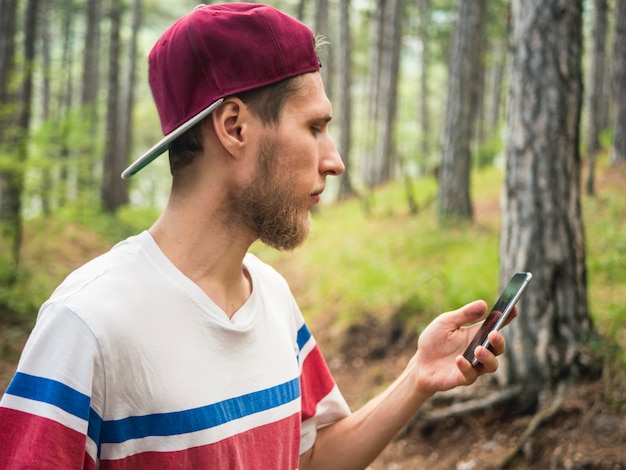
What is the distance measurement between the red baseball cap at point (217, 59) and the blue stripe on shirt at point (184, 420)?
0.72 m

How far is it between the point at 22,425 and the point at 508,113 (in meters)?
4.74

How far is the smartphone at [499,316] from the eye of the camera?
1.87 meters

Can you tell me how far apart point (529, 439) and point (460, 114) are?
306 inches

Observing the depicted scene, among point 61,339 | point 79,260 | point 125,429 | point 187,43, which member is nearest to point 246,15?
point 187,43

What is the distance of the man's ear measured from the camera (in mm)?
1770

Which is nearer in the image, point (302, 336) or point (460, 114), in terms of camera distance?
point (302, 336)

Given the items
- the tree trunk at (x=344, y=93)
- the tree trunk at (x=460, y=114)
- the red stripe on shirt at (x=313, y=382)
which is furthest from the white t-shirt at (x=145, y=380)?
the tree trunk at (x=344, y=93)

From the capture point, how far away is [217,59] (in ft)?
5.69

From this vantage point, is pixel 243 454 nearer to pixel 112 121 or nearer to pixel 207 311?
pixel 207 311

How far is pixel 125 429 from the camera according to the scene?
Answer: 59.9 inches

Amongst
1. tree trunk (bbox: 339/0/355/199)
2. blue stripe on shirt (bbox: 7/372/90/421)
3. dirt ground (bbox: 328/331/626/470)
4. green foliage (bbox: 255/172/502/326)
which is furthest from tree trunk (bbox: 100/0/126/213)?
blue stripe on shirt (bbox: 7/372/90/421)

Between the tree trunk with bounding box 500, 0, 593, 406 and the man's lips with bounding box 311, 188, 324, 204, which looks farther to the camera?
the tree trunk with bounding box 500, 0, 593, 406

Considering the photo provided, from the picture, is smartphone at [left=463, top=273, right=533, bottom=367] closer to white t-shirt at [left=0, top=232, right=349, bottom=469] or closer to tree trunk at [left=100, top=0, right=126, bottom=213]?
white t-shirt at [left=0, top=232, right=349, bottom=469]

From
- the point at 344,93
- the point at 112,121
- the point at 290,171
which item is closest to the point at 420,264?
the point at 290,171
